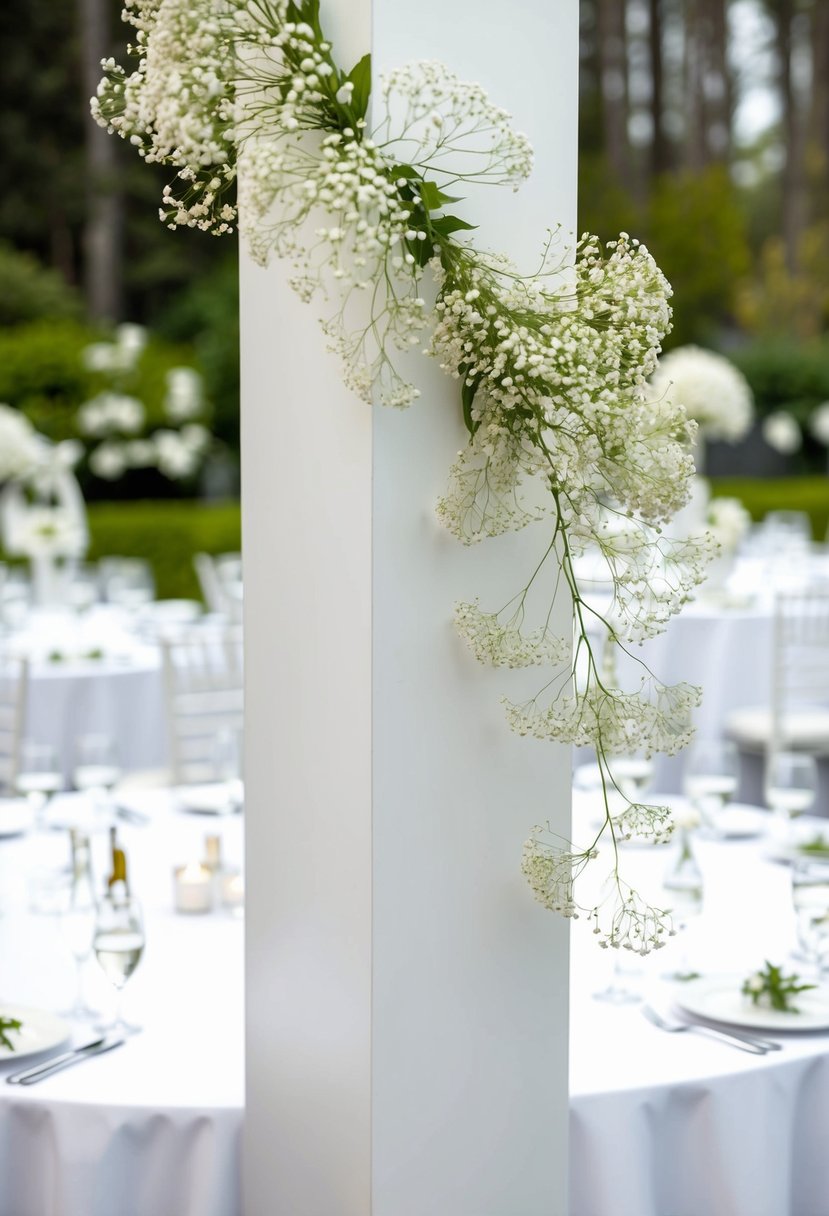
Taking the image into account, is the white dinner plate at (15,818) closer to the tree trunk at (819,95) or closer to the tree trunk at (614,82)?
the tree trunk at (614,82)

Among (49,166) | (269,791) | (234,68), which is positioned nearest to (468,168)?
(234,68)

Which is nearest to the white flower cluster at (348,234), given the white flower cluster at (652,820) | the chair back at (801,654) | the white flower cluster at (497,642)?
the white flower cluster at (497,642)

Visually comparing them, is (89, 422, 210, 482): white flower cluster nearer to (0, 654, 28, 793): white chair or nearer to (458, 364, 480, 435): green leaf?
(0, 654, 28, 793): white chair

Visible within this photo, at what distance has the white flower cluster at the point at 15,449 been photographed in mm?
6977

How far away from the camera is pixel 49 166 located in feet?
69.8

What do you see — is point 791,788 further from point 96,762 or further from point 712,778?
point 96,762

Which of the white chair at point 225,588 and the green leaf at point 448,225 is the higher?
the green leaf at point 448,225

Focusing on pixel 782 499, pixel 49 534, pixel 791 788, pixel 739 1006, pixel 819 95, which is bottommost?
pixel 739 1006

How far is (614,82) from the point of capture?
26.0 m

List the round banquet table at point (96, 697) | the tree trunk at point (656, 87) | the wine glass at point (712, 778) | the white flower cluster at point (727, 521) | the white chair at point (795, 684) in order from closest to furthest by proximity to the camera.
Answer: the wine glass at point (712, 778) < the round banquet table at point (96, 697) < the white chair at point (795, 684) < the white flower cluster at point (727, 521) < the tree trunk at point (656, 87)

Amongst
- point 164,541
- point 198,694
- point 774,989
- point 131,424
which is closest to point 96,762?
point 198,694

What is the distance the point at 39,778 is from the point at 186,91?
213cm

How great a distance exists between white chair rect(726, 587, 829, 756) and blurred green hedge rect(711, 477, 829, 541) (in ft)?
24.3

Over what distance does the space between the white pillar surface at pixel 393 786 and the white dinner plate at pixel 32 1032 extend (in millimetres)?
367
